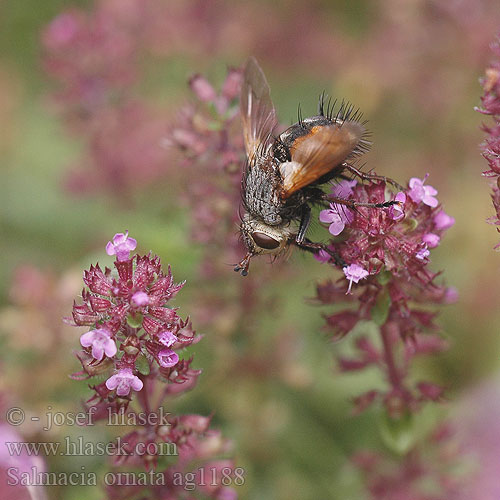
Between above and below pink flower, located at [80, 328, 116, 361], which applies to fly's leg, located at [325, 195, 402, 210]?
above

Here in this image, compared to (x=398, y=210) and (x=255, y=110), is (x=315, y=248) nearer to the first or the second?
(x=398, y=210)

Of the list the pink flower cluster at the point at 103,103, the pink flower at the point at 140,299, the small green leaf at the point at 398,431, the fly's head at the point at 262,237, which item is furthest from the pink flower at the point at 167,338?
the pink flower cluster at the point at 103,103

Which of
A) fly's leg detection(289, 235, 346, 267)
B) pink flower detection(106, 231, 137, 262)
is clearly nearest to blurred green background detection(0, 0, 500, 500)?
fly's leg detection(289, 235, 346, 267)

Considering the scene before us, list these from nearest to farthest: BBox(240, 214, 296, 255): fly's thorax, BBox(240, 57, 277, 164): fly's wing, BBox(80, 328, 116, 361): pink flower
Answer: BBox(80, 328, 116, 361): pink flower
BBox(240, 214, 296, 255): fly's thorax
BBox(240, 57, 277, 164): fly's wing

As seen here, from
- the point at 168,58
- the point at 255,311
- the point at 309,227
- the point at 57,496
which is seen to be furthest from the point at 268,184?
the point at 168,58

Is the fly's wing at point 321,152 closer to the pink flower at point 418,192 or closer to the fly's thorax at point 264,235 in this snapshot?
the fly's thorax at point 264,235

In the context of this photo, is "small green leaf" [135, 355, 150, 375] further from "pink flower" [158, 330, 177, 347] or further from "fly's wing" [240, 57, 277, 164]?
"fly's wing" [240, 57, 277, 164]
